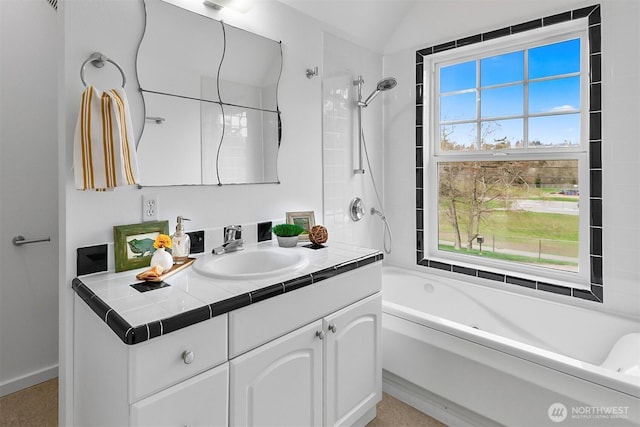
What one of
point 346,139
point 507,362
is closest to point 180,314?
point 507,362

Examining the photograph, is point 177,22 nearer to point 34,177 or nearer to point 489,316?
point 34,177

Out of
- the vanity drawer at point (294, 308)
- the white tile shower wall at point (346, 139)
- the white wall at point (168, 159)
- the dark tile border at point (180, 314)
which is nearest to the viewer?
the dark tile border at point (180, 314)

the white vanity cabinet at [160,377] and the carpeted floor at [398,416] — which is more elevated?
the white vanity cabinet at [160,377]

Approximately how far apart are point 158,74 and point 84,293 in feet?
3.13

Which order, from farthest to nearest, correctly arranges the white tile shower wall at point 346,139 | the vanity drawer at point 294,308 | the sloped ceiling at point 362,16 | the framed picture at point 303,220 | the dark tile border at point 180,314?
the white tile shower wall at point 346,139
the sloped ceiling at point 362,16
the framed picture at point 303,220
the vanity drawer at point 294,308
the dark tile border at point 180,314

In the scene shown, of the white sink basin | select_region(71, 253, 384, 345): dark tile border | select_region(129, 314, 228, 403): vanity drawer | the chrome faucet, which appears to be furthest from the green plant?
select_region(129, 314, 228, 403): vanity drawer

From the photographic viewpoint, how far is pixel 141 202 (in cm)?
155

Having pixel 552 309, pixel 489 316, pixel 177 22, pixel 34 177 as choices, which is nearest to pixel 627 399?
pixel 552 309

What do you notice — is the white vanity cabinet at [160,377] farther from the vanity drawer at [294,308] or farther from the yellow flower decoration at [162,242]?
the yellow flower decoration at [162,242]

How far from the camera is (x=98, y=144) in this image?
1.30m

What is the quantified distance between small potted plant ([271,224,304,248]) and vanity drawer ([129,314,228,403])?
2.60 ft

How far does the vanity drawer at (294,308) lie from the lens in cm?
121

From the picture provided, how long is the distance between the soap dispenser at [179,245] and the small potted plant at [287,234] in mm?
500

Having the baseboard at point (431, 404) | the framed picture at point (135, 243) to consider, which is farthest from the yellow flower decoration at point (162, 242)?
the baseboard at point (431, 404)
